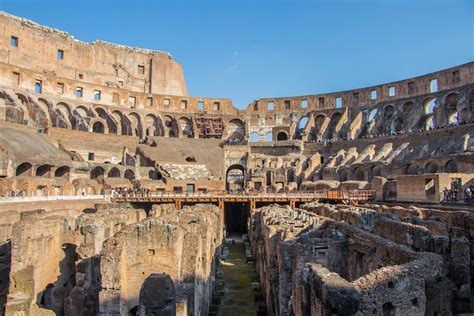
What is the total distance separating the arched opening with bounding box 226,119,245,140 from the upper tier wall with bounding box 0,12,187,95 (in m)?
12.0

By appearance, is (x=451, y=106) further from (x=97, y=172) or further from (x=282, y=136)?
(x=97, y=172)

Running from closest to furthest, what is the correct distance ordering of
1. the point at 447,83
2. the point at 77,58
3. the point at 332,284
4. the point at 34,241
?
the point at 332,284
the point at 34,241
the point at 447,83
the point at 77,58

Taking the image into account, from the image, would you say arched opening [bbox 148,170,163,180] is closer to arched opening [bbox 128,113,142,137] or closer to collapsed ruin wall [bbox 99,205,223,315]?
arched opening [bbox 128,113,142,137]

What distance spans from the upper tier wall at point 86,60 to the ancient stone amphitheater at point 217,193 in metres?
0.22

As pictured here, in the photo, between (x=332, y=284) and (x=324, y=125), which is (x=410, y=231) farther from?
(x=324, y=125)

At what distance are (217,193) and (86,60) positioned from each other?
3839 cm

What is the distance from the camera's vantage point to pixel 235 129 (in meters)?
60.8

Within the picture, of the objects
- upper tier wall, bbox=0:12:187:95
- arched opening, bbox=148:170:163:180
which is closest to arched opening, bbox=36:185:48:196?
arched opening, bbox=148:170:163:180

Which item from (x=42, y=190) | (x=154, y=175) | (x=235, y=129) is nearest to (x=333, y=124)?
(x=235, y=129)

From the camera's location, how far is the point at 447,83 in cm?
4725

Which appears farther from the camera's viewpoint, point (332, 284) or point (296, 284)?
point (296, 284)

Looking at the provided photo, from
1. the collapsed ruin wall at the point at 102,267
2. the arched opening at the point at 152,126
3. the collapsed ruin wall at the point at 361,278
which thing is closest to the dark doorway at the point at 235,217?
the arched opening at the point at 152,126

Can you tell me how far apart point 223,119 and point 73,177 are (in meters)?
29.0

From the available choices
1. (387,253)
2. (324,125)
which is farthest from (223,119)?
(387,253)
